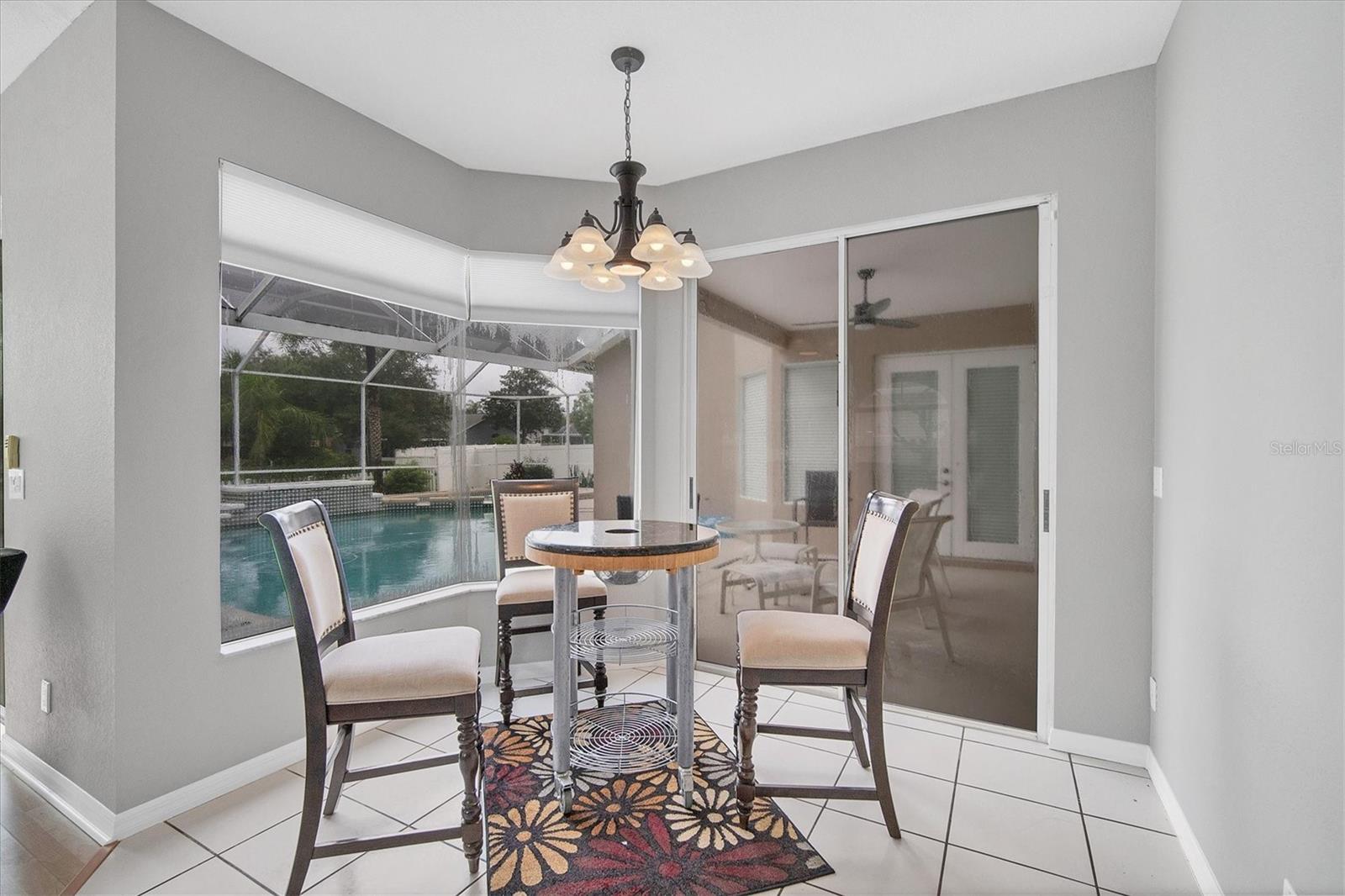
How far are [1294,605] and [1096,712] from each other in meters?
1.47

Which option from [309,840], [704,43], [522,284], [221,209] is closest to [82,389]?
[221,209]

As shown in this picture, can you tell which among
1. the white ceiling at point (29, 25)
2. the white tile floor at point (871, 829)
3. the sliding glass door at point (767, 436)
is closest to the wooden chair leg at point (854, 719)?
the white tile floor at point (871, 829)

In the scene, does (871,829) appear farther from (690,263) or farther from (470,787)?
(690,263)

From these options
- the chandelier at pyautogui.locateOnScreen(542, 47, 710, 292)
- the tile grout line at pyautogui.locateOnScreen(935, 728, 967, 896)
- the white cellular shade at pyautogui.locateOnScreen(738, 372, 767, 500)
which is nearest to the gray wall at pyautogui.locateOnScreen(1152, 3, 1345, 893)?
the tile grout line at pyautogui.locateOnScreen(935, 728, 967, 896)

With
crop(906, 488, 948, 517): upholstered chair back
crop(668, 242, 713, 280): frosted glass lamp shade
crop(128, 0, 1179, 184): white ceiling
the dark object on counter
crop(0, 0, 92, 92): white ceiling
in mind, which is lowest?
the dark object on counter

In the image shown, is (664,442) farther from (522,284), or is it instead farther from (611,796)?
(611,796)

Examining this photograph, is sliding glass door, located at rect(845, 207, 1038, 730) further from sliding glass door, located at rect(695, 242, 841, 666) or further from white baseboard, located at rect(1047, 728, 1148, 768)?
sliding glass door, located at rect(695, 242, 841, 666)

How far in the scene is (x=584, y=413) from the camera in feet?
11.9

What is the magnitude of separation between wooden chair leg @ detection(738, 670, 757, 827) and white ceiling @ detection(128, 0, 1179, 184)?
231cm

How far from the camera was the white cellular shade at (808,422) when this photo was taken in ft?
10.4

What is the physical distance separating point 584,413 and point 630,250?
1593 mm

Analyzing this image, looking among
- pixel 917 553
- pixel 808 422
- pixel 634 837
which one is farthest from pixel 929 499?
pixel 634 837

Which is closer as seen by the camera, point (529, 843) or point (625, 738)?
point (529, 843)

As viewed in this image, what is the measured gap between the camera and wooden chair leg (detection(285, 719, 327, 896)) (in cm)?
168
